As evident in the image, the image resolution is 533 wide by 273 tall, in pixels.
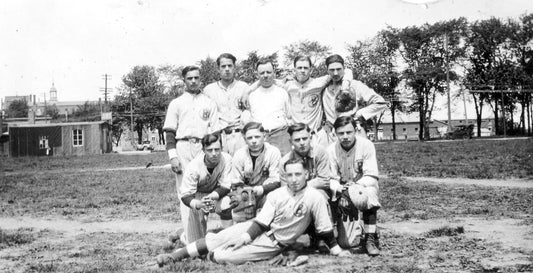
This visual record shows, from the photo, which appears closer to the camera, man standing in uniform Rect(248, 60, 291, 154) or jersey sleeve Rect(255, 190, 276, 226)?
jersey sleeve Rect(255, 190, 276, 226)

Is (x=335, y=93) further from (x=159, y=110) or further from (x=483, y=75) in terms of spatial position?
(x=159, y=110)

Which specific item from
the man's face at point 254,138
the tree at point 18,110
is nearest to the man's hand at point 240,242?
the man's face at point 254,138

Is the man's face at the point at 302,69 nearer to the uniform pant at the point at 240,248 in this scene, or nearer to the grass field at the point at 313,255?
the uniform pant at the point at 240,248

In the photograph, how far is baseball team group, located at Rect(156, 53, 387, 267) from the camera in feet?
16.9

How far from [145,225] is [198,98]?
258 centimetres

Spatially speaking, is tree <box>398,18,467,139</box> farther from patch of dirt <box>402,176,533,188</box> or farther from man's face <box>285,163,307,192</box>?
man's face <box>285,163,307,192</box>

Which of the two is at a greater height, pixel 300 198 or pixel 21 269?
pixel 300 198

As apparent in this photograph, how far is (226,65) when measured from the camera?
634 cm

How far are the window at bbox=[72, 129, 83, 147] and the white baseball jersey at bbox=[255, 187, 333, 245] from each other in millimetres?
45235

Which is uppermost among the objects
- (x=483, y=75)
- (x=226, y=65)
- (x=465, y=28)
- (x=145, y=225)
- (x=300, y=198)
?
(x=465, y=28)

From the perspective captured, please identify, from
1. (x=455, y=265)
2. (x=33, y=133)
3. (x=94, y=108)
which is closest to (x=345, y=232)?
(x=455, y=265)

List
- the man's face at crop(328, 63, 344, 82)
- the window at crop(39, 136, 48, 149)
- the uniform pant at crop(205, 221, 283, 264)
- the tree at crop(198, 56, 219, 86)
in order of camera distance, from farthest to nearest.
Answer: the tree at crop(198, 56, 219, 86) → the window at crop(39, 136, 48, 149) → the man's face at crop(328, 63, 344, 82) → the uniform pant at crop(205, 221, 283, 264)

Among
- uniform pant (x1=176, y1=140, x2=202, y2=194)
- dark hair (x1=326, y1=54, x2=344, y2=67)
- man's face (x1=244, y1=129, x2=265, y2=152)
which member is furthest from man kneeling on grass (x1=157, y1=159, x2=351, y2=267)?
dark hair (x1=326, y1=54, x2=344, y2=67)

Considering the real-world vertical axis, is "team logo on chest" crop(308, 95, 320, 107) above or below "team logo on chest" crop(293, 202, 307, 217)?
above
